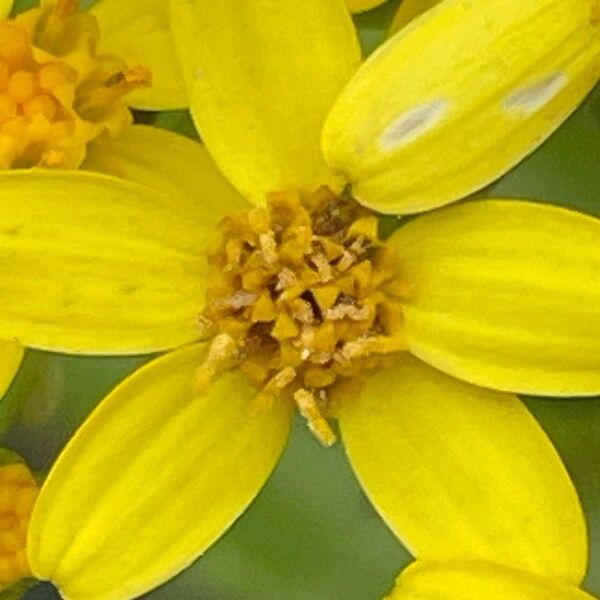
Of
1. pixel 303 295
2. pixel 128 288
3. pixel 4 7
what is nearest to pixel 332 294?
pixel 303 295

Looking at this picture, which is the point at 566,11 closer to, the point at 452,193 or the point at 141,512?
the point at 452,193

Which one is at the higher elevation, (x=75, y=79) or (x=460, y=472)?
(x=75, y=79)

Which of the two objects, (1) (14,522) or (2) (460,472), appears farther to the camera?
(1) (14,522)

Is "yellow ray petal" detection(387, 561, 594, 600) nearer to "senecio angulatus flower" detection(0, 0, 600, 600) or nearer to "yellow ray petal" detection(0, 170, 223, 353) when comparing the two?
"senecio angulatus flower" detection(0, 0, 600, 600)

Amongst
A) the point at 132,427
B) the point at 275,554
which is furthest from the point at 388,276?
the point at 275,554

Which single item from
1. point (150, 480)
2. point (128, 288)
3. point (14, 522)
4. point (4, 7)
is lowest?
point (14, 522)

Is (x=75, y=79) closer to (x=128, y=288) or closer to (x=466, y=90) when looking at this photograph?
(x=128, y=288)
